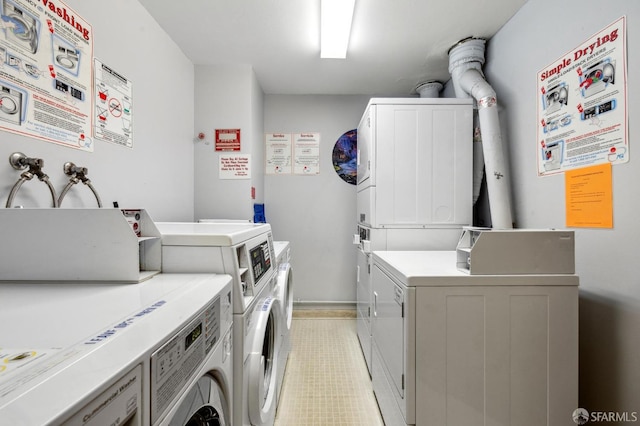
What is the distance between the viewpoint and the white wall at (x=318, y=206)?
9.60ft

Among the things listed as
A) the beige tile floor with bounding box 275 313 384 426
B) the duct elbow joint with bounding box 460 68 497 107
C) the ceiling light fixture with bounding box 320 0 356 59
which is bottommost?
the beige tile floor with bounding box 275 313 384 426

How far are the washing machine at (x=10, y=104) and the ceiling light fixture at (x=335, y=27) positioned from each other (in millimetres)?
1418

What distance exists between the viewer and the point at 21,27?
1010mm

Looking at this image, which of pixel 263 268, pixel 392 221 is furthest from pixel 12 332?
pixel 392 221

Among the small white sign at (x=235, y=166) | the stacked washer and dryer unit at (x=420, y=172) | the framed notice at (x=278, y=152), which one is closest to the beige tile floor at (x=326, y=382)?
the stacked washer and dryer unit at (x=420, y=172)

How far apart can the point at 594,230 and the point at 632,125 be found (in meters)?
0.43

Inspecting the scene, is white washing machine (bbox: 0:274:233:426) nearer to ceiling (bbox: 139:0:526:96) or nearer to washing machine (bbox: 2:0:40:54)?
washing machine (bbox: 2:0:40:54)

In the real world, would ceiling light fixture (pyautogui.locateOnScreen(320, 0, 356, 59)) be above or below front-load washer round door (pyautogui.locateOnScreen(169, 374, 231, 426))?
above

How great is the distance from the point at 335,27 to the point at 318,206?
161cm

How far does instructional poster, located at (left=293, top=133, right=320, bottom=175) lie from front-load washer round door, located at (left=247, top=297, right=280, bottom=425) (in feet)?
5.96

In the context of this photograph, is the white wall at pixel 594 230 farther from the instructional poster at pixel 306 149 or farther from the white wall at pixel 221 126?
the white wall at pixel 221 126

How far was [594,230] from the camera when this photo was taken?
4.03 ft

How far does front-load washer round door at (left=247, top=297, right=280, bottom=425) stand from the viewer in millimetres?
916

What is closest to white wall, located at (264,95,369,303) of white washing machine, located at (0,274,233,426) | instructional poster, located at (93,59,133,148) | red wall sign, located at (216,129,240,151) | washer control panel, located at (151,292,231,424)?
red wall sign, located at (216,129,240,151)
